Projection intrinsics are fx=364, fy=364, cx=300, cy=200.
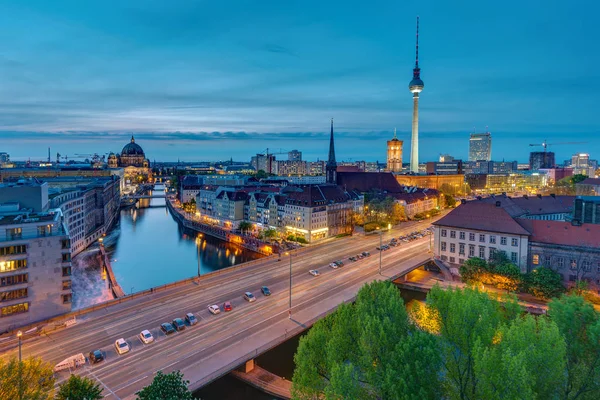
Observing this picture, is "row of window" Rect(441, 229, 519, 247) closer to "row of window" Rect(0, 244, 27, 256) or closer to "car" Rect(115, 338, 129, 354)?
"car" Rect(115, 338, 129, 354)

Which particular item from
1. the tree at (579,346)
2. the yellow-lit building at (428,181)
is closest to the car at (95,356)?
the tree at (579,346)

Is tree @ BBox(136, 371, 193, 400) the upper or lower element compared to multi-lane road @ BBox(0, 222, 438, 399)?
upper

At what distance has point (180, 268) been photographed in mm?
65125

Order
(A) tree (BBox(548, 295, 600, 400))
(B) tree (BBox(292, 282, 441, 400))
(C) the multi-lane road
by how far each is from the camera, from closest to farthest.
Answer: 1. (B) tree (BBox(292, 282, 441, 400))
2. (A) tree (BBox(548, 295, 600, 400))
3. (C) the multi-lane road

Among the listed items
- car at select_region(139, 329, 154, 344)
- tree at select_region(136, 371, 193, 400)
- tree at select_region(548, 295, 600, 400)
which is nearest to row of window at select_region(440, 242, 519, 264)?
tree at select_region(548, 295, 600, 400)

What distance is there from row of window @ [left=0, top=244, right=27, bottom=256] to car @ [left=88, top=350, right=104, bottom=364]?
51.8 ft

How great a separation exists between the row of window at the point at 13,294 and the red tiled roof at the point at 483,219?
51.7m

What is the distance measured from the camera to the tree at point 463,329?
19.7 m

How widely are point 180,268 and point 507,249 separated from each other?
171 ft

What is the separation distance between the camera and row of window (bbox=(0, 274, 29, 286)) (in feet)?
113

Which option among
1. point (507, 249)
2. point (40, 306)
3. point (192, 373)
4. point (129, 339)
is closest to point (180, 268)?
point (40, 306)

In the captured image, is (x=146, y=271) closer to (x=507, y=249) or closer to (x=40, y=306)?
(x=40, y=306)

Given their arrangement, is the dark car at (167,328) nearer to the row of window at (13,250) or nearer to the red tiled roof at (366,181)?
the row of window at (13,250)

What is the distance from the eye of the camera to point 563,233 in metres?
45.4
